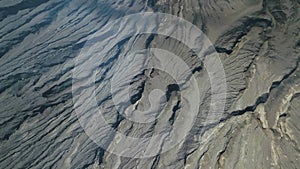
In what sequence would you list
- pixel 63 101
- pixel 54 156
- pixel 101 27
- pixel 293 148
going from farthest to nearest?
pixel 101 27 < pixel 63 101 < pixel 54 156 < pixel 293 148

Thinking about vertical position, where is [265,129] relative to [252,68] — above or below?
below

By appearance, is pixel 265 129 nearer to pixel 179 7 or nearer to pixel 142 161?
pixel 142 161

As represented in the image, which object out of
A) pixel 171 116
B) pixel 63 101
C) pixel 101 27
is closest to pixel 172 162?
pixel 171 116

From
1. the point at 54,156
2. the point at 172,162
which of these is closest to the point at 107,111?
the point at 54,156

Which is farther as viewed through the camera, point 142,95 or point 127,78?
point 127,78

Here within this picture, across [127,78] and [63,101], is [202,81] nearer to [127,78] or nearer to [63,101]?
[127,78]

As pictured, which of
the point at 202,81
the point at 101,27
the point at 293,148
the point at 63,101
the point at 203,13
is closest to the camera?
the point at 293,148

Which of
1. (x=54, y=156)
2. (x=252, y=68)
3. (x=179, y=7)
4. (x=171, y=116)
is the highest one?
(x=179, y=7)
